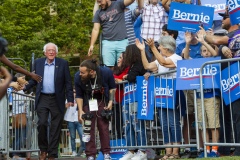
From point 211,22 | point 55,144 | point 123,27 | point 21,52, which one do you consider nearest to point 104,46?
point 123,27

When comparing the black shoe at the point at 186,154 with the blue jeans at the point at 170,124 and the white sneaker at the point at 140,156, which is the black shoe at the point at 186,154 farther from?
the white sneaker at the point at 140,156

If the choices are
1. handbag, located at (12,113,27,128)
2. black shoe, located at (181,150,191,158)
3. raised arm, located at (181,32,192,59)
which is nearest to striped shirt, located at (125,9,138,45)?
raised arm, located at (181,32,192,59)

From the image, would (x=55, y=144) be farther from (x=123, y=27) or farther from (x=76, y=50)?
(x=76, y=50)

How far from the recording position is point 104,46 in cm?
1530

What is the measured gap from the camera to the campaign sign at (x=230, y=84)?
1176 cm

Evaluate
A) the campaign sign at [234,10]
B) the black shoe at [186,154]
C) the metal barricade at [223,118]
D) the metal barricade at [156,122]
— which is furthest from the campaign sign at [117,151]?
the campaign sign at [234,10]

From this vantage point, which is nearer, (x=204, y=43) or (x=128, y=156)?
(x=204, y=43)

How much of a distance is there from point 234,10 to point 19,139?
20.3 feet

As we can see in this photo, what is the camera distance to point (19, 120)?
53.8 ft

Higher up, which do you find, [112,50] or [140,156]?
[112,50]

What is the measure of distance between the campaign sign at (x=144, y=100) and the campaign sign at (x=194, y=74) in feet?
3.09

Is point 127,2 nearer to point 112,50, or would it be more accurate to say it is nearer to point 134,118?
point 112,50

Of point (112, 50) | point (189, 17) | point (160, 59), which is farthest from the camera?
point (112, 50)

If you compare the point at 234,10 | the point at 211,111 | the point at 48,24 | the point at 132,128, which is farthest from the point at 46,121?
the point at 48,24
